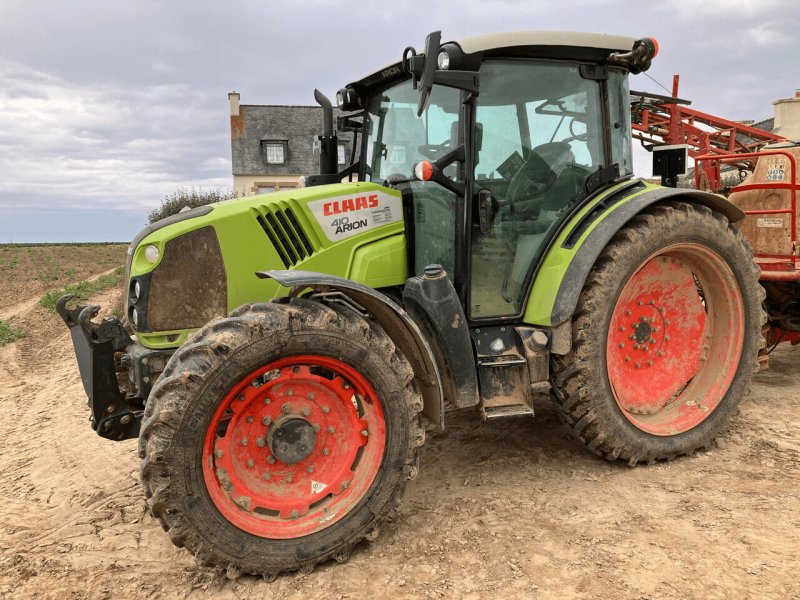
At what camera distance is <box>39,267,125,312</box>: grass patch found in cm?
1238

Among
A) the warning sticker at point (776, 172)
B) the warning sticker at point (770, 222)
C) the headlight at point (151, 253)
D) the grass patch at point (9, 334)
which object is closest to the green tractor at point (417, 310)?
the headlight at point (151, 253)

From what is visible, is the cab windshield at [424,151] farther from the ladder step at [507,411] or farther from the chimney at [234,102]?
the chimney at [234,102]

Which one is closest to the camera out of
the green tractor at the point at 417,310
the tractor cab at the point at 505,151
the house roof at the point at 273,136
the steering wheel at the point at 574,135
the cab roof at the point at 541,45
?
the green tractor at the point at 417,310

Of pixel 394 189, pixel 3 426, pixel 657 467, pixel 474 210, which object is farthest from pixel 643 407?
pixel 3 426

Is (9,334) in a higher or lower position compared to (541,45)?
lower

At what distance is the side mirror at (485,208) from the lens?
358 cm

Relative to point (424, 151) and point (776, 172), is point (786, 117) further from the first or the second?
point (424, 151)

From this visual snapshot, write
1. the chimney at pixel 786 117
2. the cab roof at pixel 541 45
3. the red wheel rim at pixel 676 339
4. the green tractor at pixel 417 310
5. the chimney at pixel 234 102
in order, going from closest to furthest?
the green tractor at pixel 417 310 → the cab roof at pixel 541 45 → the red wheel rim at pixel 676 339 → the chimney at pixel 786 117 → the chimney at pixel 234 102

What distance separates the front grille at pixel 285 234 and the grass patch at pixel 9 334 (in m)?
7.43

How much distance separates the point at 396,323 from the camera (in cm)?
321

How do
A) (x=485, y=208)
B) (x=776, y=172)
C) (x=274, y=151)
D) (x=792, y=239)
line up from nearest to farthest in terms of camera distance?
(x=485, y=208) → (x=792, y=239) → (x=776, y=172) → (x=274, y=151)

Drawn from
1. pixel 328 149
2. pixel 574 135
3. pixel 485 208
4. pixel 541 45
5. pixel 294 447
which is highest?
pixel 541 45

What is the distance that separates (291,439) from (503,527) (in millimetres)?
1161

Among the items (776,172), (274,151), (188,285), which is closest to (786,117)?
(776,172)
